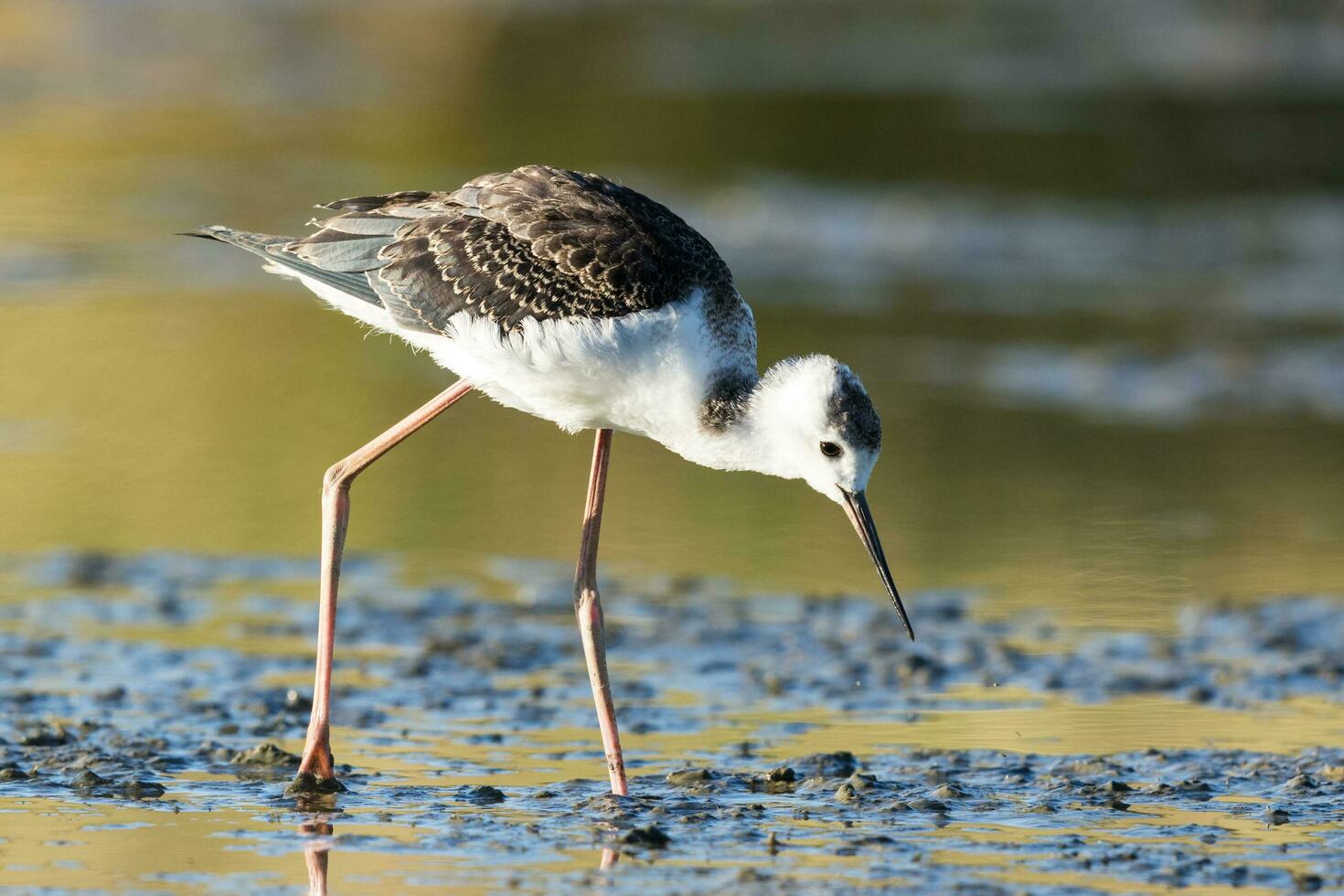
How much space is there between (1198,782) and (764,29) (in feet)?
75.3

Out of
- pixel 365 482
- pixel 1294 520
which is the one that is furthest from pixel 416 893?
pixel 1294 520

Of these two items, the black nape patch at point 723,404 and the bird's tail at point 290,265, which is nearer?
the black nape patch at point 723,404

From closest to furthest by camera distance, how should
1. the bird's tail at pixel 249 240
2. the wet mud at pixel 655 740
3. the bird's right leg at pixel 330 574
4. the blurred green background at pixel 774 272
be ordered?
1. the wet mud at pixel 655 740
2. the bird's right leg at pixel 330 574
3. the bird's tail at pixel 249 240
4. the blurred green background at pixel 774 272

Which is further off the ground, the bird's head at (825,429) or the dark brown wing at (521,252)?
the dark brown wing at (521,252)

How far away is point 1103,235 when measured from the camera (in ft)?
56.7

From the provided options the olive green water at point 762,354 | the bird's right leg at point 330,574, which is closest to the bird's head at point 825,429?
the olive green water at point 762,354

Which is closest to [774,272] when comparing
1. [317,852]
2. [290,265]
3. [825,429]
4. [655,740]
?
[290,265]

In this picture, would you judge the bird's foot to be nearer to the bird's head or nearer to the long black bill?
the bird's head

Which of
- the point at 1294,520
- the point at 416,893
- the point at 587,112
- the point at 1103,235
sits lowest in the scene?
the point at 416,893

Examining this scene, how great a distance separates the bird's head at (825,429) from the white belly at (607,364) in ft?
0.74

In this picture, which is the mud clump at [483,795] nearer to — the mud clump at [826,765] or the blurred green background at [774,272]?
the mud clump at [826,765]

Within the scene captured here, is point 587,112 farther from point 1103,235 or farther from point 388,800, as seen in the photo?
point 388,800

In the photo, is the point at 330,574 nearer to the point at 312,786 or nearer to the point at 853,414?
the point at 312,786

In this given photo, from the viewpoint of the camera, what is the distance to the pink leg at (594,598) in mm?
6695
